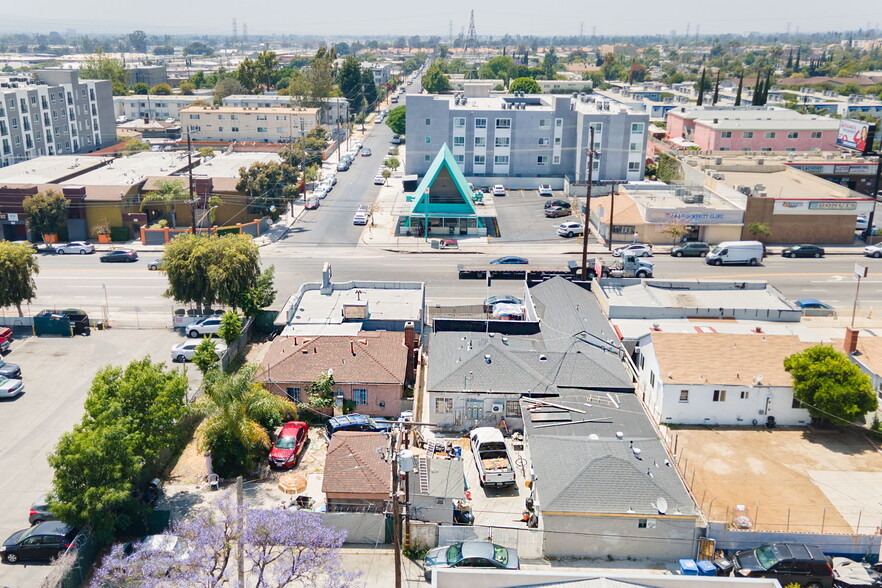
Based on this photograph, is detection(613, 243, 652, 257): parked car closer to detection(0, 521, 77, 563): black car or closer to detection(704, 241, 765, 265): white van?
detection(704, 241, 765, 265): white van

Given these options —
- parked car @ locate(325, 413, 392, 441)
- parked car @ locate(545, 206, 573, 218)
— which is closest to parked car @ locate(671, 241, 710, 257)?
parked car @ locate(545, 206, 573, 218)

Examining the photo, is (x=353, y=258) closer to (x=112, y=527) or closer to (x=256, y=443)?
(x=256, y=443)

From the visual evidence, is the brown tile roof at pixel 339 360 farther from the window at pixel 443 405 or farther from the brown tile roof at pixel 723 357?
the brown tile roof at pixel 723 357

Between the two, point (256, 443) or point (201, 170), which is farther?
point (201, 170)

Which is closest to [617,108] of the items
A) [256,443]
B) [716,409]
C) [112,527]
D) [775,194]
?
[775,194]

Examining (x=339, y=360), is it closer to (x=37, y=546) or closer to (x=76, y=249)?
(x=37, y=546)

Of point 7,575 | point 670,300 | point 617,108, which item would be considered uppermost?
point 617,108
